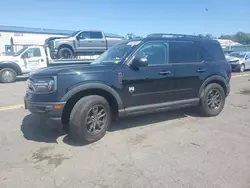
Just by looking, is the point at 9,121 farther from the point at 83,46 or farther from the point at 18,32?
the point at 18,32

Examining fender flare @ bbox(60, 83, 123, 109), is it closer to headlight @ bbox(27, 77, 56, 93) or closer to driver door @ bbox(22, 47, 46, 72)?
headlight @ bbox(27, 77, 56, 93)

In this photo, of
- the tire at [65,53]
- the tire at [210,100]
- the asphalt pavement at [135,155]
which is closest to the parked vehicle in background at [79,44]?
the tire at [65,53]

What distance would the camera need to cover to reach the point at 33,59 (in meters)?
12.7

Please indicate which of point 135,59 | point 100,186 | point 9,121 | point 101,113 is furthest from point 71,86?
point 9,121

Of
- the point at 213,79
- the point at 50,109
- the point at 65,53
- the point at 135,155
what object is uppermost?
the point at 65,53

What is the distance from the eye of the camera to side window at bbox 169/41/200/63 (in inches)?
193

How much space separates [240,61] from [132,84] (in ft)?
55.8

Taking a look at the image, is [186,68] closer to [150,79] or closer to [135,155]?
[150,79]

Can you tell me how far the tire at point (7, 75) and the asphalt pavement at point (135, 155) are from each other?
764 cm

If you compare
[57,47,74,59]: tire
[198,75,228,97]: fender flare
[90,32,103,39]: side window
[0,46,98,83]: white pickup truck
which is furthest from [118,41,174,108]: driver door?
[90,32,103,39]: side window

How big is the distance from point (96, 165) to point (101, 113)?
1.12 metres

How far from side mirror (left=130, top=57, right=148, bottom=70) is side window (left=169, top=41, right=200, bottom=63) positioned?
2.93 feet

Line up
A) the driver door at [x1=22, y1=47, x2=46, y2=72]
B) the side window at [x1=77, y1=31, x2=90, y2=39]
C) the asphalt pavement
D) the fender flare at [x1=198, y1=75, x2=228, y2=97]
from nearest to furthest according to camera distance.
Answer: the asphalt pavement
the fender flare at [x1=198, y1=75, x2=228, y2=97]
the driver door at [x1=22, y1=47, x2=46, y2=72]
the side window at [x1=77, y1=31, x2=90, y2=39]

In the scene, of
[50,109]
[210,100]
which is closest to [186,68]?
[210,100]
